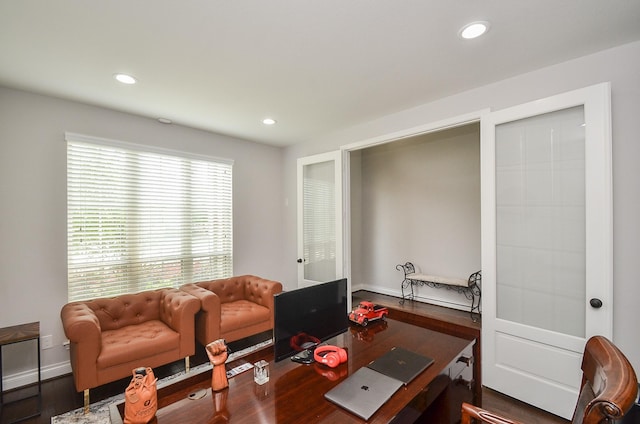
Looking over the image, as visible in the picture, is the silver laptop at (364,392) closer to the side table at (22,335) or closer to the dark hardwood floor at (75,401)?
the dark hardwood floor at (75,401)

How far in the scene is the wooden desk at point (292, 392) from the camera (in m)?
1.08

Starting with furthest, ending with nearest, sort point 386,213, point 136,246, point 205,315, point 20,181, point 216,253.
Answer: point 386,213
point 216,253
point 136,246
point 205,315
point 20,181

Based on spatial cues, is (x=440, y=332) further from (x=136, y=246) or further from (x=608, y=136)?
(x=136, y=246)

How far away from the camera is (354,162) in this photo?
5398mm

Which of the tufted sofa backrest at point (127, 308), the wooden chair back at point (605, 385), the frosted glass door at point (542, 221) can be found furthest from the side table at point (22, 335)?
the frosted glass door at point (542, 221)

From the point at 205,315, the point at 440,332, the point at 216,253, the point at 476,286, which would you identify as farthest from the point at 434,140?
the point at 205,315

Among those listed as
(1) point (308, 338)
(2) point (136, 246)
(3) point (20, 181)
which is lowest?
(1) point (308, 338)

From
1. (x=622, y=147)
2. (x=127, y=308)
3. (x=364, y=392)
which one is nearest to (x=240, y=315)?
(x=127, y=308)

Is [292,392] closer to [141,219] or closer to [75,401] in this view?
[75,401]

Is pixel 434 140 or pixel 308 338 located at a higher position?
pixel 434 140

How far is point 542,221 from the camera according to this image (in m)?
2.29

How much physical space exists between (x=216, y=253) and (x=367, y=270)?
108 inches

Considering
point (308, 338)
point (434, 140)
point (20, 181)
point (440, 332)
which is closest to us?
point (308, 338)

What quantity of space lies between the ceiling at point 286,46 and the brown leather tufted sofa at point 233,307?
6.88ft
